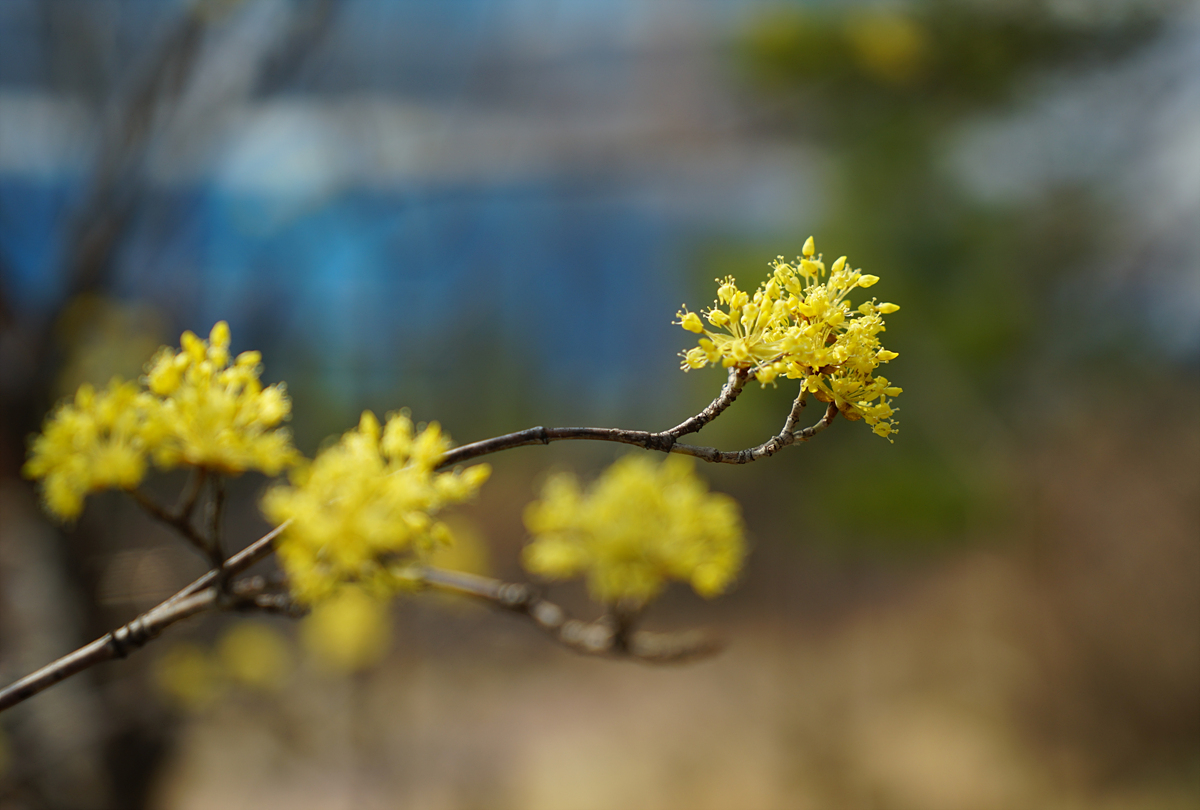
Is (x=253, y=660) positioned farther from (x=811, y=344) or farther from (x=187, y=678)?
(x=811, y=344)

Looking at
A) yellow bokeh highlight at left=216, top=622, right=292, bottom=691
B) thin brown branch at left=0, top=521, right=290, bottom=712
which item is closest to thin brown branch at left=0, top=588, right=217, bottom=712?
thin brown branch at left=0, top=521, right=290, bottom=712

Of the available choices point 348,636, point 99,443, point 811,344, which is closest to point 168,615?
point 99,443

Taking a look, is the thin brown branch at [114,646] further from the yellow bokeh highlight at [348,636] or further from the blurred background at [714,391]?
the yellow bokeh highlight at [348,636]

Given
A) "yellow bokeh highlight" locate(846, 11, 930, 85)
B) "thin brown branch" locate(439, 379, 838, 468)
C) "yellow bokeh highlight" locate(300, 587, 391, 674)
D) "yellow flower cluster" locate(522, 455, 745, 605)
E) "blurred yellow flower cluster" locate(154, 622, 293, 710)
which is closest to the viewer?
"thin brown branch" locate(439, 379, 838, 468)

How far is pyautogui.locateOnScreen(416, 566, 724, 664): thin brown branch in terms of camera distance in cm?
68

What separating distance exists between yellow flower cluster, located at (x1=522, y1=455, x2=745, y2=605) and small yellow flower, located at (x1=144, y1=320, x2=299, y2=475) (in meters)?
0.33

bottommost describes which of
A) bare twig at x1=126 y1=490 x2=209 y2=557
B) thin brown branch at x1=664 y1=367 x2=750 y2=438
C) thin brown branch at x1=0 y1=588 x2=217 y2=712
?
thin brown branch at x1=0 y1=588 x2=217 y2=712

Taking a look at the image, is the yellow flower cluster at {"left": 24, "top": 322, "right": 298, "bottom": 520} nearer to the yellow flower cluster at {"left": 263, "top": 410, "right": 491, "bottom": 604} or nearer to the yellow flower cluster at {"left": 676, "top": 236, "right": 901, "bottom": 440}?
the yellow flower cluster at {"left": 263, "top": 410, "right": 491, "bottom": 604}

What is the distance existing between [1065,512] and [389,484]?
5.58 m

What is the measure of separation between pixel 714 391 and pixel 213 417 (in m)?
4.39

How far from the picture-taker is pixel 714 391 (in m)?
4.78

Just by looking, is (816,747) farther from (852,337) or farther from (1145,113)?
(852,337)

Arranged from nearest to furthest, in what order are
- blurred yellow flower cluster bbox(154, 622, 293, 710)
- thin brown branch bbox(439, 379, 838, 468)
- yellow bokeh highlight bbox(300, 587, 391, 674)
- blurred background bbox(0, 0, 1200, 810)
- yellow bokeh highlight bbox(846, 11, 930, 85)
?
thin brown branch bbox(439, 379, 838, 468)
blurred background bbox(0, 0, 1200, 810)
blurred yellow flower cluster bbox(154, 622, 293, 710)
yellow bokeh highlight bbox(300, 587, 391, 674)
yellow bokeh highlight bbox(846, 11, 930, 85)

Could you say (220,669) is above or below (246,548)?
above
